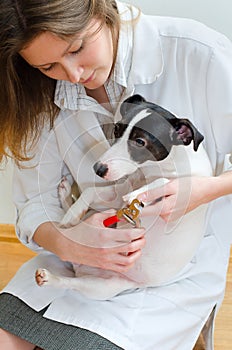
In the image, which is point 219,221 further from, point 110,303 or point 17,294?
point 17,294

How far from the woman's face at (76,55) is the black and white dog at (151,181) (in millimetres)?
102

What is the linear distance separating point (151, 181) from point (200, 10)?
0.75m

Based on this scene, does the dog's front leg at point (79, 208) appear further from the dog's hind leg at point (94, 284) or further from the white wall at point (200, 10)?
the white wall at point (200, 10)

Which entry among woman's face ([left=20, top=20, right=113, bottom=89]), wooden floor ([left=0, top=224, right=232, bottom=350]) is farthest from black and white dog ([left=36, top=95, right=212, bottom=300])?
wooden floor ([left=0, top=224, right=232, bottom=350])

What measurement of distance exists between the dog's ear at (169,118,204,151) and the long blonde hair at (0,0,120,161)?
8.8 inches

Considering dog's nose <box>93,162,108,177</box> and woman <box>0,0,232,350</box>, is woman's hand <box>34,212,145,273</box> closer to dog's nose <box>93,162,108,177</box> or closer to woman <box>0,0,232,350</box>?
woman <box>0,0,232,350</box>

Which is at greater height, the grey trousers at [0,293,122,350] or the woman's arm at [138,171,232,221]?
the woman's arm at [138,171,232,221]

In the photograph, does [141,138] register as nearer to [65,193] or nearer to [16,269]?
[65,193]

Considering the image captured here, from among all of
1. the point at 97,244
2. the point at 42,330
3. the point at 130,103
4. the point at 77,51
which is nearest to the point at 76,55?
the point at 77,51

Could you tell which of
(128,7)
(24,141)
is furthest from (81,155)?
(128,7)

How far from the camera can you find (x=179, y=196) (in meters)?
1.15

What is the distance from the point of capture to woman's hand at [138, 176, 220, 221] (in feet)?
3.63

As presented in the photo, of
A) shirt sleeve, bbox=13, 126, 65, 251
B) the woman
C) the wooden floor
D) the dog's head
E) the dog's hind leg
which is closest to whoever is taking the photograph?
the dog's head


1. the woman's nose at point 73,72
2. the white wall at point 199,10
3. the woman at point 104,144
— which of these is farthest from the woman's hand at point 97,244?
the white wall at point 199,10
